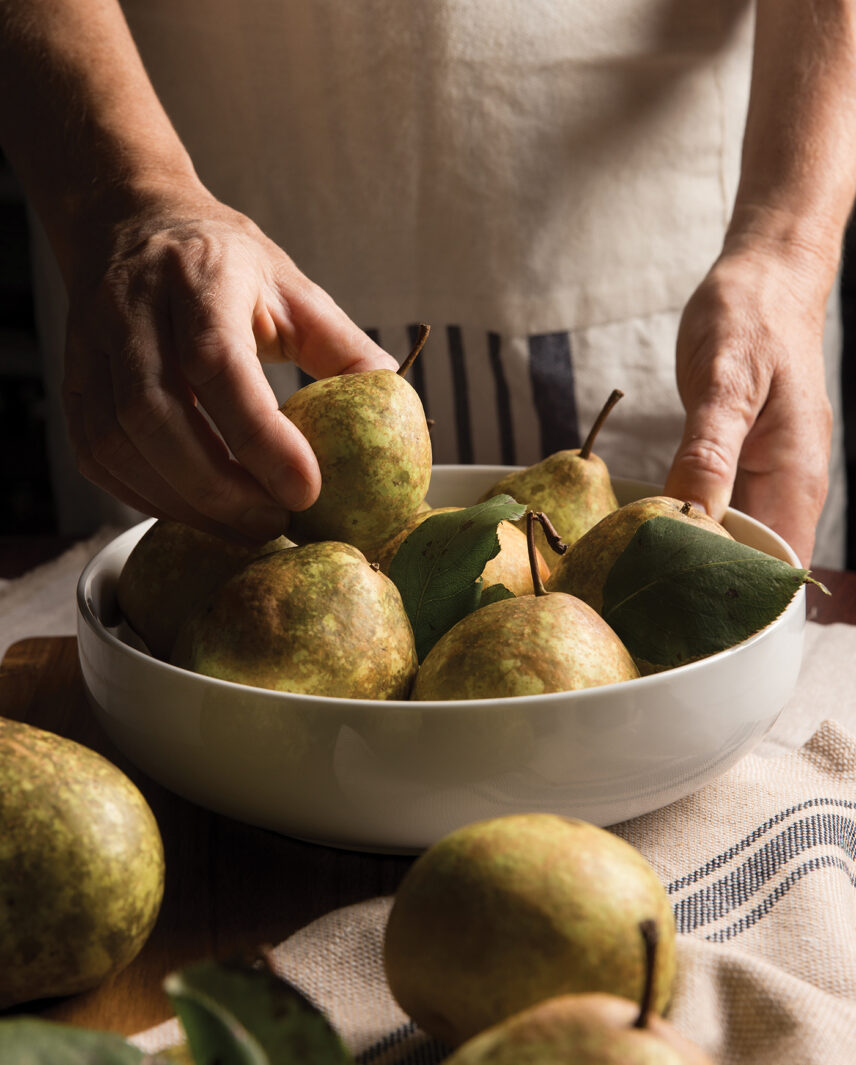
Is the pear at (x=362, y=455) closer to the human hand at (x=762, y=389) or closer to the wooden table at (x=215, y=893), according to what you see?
the wooden table at (x=215, y=893)

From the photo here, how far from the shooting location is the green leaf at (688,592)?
22.8 inches

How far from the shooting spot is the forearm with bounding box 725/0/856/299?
1.09m

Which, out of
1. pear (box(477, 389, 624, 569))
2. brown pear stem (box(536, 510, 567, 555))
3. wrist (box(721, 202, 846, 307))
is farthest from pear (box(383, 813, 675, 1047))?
wrist (box(721, 202, 846, 307))

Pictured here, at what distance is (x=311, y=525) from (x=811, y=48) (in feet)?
2.67

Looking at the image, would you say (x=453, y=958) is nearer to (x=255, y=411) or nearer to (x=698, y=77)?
(x=255, y=411)

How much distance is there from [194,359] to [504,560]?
9.1 inches

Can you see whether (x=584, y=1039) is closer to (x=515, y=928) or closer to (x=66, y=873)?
(x=515, y=928)

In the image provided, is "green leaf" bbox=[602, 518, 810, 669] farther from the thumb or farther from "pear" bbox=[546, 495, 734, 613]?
the thumb

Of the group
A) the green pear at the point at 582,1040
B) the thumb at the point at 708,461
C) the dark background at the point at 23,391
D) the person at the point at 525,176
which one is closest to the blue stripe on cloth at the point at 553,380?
the person at the point at 525,176

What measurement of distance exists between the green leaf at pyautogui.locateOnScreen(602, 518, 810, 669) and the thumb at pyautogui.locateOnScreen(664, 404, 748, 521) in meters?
0.19

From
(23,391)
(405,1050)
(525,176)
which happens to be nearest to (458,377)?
(525,176)

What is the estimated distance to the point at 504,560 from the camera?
2.29 feet

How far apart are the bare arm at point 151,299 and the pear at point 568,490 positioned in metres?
0.15

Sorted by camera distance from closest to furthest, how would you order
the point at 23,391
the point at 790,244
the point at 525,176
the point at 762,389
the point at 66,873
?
the point at 66,873, the point at 762,389, the point at 790,244, the point at 525,176, the point at 23,391
